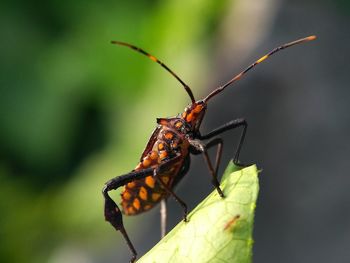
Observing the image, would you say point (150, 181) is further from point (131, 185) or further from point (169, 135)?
point (169, 135)

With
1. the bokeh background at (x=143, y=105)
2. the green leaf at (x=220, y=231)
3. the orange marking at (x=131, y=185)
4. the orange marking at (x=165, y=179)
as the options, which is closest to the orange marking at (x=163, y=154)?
the orange marking at (x=165, y=179)

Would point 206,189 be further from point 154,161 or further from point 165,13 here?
point 154,161

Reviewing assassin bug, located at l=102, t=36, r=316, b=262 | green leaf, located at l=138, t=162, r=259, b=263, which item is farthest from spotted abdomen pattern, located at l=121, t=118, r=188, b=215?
green leaf, located at l=138, t=162, r=259, b=263

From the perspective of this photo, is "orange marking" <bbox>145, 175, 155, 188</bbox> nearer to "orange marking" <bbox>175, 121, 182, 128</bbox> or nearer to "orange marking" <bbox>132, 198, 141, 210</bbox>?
"orange marking" <bbox>132, 198, 141, 210</bbox>

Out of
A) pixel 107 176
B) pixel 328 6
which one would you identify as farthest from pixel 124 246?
pixel 328 6

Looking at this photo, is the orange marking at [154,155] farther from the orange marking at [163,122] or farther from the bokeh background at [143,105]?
the bokeh background at [143,105]

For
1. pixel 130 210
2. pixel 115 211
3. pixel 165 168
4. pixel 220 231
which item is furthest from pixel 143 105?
pixel 220 231

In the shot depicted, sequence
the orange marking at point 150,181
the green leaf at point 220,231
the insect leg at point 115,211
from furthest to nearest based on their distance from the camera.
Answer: the orange marking at point 150,181, the insect leg at point 115,211, the green leaf at point 220,231
